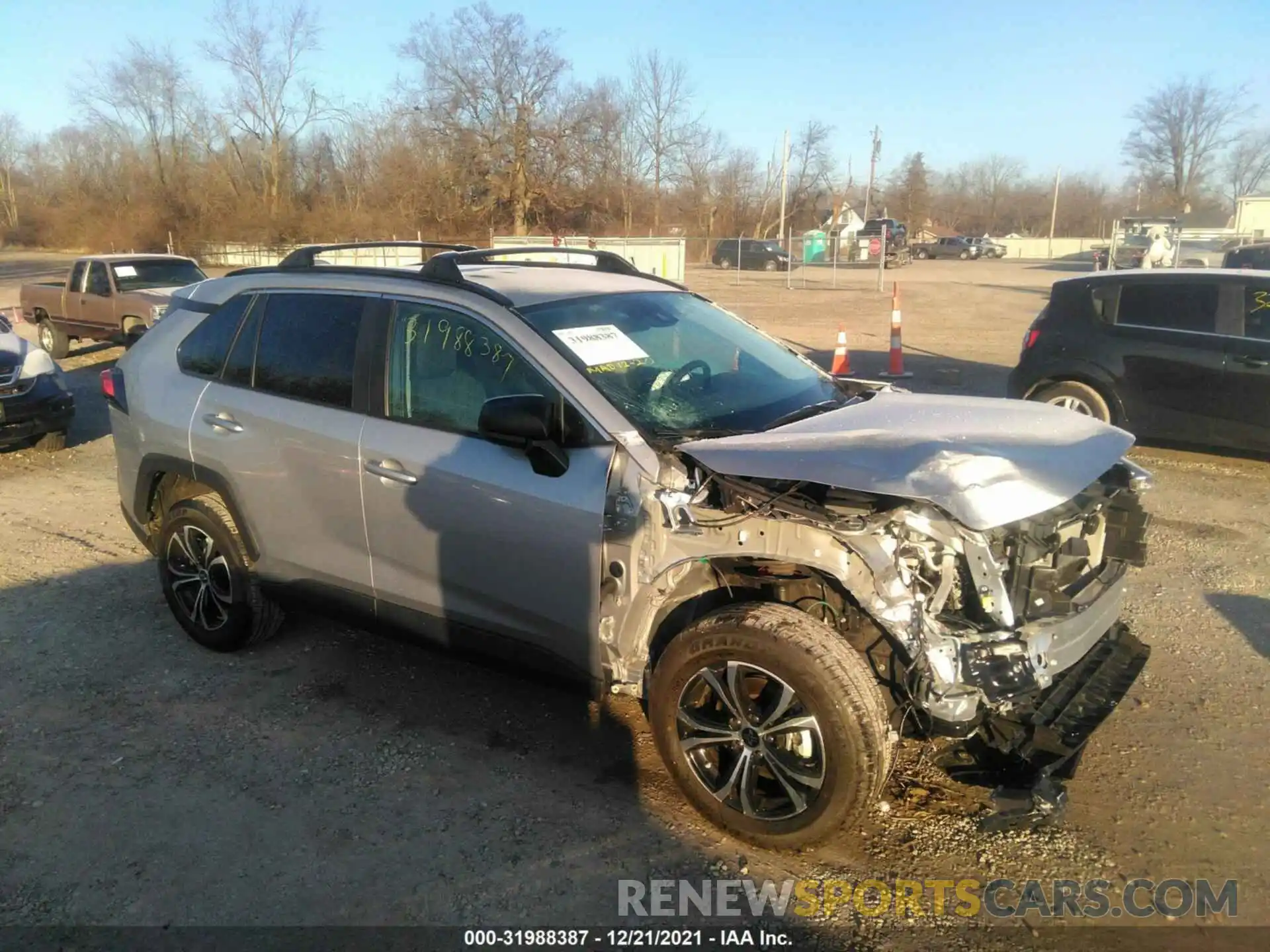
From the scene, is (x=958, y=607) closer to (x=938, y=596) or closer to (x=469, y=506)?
(x=938, y=596)

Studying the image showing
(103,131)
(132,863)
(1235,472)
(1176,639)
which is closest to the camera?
(132,863)

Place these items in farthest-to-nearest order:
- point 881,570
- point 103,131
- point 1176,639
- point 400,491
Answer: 1. point 103,131
2. point 1176,639
3. point 400,491
4. point 881,570

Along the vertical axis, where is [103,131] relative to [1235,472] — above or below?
above

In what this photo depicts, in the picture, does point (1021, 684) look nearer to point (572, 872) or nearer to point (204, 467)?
point (572, 872)

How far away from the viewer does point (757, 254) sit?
4534 centimetres

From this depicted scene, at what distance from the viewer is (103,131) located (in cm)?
5797

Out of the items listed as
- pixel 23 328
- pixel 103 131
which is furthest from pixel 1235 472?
pixel 103 131

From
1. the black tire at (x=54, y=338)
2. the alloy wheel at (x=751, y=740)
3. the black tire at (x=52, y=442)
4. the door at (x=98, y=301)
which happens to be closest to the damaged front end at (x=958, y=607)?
the alloy wheel at (x=751, y=740)

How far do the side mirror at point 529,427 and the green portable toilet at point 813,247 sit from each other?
130 ft

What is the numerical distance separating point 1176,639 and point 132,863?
189 inches

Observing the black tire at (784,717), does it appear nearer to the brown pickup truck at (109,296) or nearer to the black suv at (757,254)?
the brown pickup truck at (109,296)

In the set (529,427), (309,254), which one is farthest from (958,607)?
(309,254)

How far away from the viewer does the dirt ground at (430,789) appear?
119 inches

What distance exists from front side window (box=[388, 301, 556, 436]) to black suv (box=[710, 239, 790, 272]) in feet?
139
